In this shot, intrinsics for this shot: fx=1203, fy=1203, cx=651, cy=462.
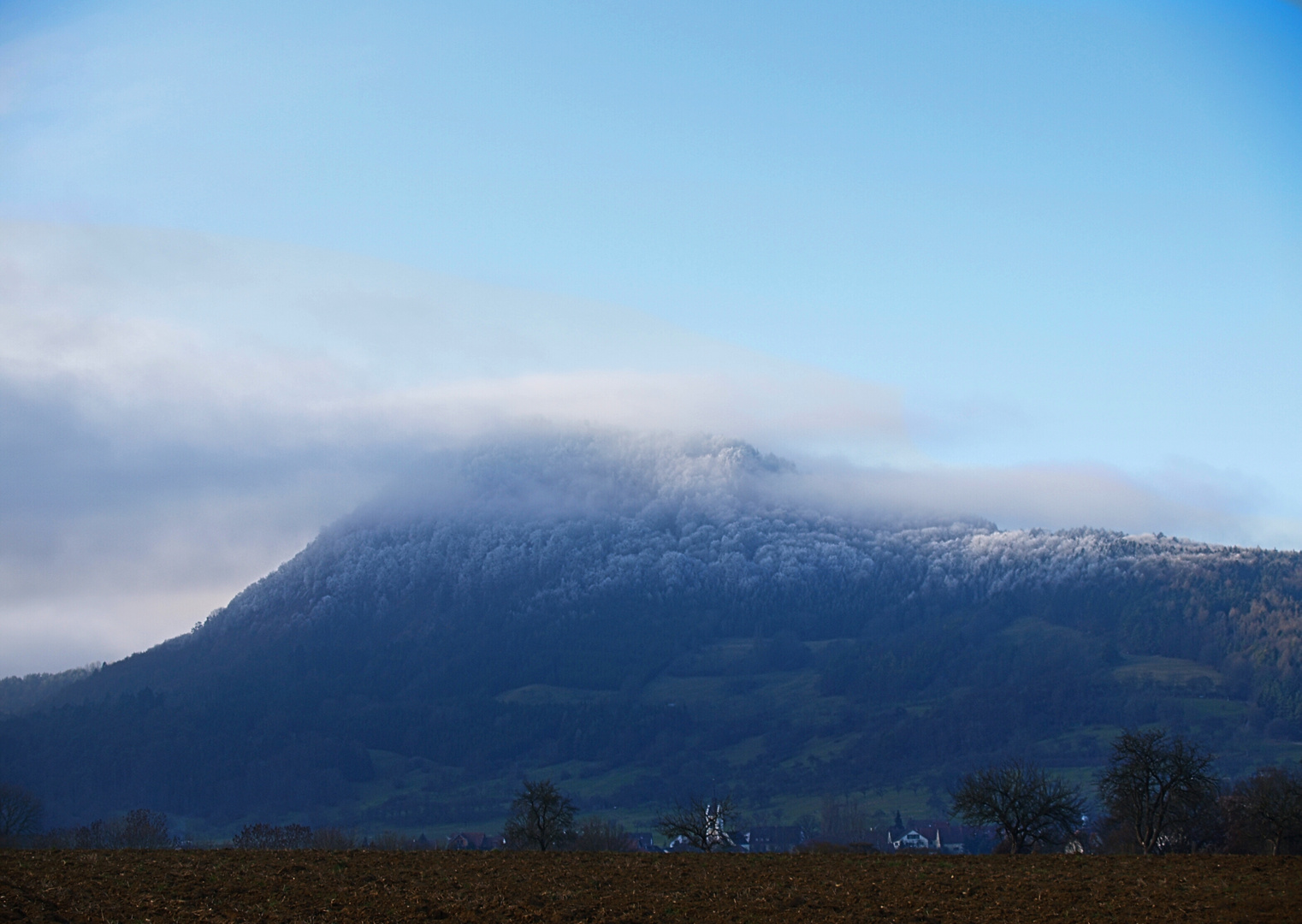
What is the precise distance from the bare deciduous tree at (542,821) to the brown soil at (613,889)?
1352 inches

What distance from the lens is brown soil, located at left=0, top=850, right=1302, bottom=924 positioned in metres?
49.2

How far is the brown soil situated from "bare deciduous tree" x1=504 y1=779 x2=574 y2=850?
34335 mm

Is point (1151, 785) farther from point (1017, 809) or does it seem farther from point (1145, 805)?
point (1017, 809)

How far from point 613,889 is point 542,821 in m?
46.4

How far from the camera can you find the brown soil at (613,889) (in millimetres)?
49250

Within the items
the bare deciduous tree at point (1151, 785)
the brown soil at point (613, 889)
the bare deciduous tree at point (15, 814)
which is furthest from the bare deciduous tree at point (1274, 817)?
the bare deciduous tree at point (15, 814)

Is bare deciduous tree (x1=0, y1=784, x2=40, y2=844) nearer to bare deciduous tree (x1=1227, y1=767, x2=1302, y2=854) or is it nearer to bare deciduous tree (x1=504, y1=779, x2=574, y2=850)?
bare deciduous tree (x1=504, y1=779, x2=574, y2=850)

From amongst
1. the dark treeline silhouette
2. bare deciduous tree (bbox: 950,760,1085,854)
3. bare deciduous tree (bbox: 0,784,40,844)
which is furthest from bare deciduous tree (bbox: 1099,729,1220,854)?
bare deciduous tree (bbox: 0,784,40,844)

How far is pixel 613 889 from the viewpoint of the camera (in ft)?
184

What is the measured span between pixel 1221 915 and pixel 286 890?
132ft

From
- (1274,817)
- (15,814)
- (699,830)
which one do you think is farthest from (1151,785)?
(15,814)

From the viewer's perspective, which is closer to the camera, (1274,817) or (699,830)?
(1274,817)

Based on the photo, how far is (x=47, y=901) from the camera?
154 feet

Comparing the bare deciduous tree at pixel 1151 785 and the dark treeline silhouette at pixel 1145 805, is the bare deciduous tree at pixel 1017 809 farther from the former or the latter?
the bare deciduous tree at pixel 1151 785
